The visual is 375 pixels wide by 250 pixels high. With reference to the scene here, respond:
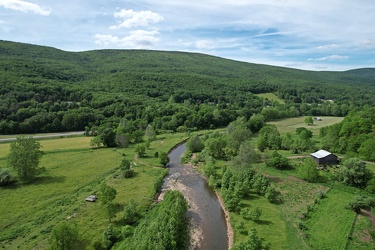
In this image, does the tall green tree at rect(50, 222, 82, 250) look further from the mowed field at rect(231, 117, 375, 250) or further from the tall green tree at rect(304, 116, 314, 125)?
the tall green tree at rect(304, 116, 314, 125)

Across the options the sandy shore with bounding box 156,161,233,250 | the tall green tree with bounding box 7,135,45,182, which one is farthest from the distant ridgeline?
the sandy shore with bounding box 156,161,233,250

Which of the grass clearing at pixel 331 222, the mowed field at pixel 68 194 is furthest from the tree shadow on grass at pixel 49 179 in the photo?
the grass clearing at pixel 331 222

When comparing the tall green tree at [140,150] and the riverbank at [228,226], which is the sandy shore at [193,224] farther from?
the tall green tree at [140,150]

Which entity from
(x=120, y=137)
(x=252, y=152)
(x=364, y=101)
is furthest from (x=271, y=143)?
(x=364, y=101)

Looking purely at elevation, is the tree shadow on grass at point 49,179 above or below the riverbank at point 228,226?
above

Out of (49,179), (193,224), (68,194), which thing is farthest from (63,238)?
(49,179)

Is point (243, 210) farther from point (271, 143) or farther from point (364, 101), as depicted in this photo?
point (364, 101)
